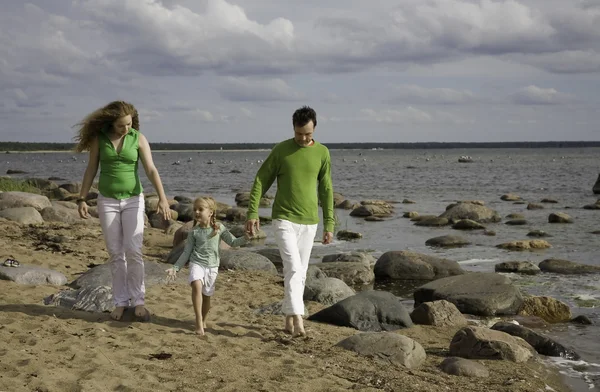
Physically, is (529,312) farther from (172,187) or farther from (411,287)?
(172,187)

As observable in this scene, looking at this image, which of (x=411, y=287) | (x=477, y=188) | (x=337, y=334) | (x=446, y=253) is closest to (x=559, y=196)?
(x=477, y=188)

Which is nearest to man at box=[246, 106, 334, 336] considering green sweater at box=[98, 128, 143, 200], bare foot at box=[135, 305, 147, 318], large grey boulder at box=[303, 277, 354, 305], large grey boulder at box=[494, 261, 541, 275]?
green sweater at box=[98, 128, 143, 200]

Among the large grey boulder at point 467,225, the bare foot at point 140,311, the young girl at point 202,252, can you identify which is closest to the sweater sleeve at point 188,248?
the young girl at point 202,252

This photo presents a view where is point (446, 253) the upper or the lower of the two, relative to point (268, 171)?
lower

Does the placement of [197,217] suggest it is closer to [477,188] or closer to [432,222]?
[432,222]

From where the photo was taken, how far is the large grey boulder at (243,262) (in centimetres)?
1195

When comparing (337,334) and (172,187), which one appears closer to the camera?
(337,334)

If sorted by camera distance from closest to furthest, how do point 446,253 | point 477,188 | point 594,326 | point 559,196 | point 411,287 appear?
point 594,326 → point 411,287 → point 446,253 → point 559,196 → point 477,188

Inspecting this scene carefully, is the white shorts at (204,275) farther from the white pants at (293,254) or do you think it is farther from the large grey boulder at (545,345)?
the large grey boulder at (545,345)

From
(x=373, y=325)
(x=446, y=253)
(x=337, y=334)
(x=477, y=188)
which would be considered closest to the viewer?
(x=337, y=334)

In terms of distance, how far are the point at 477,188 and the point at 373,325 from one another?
3390 cm

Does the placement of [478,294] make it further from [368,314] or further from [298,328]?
[298,328]

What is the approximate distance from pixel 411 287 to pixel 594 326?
350 cm

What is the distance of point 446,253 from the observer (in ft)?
54.6
